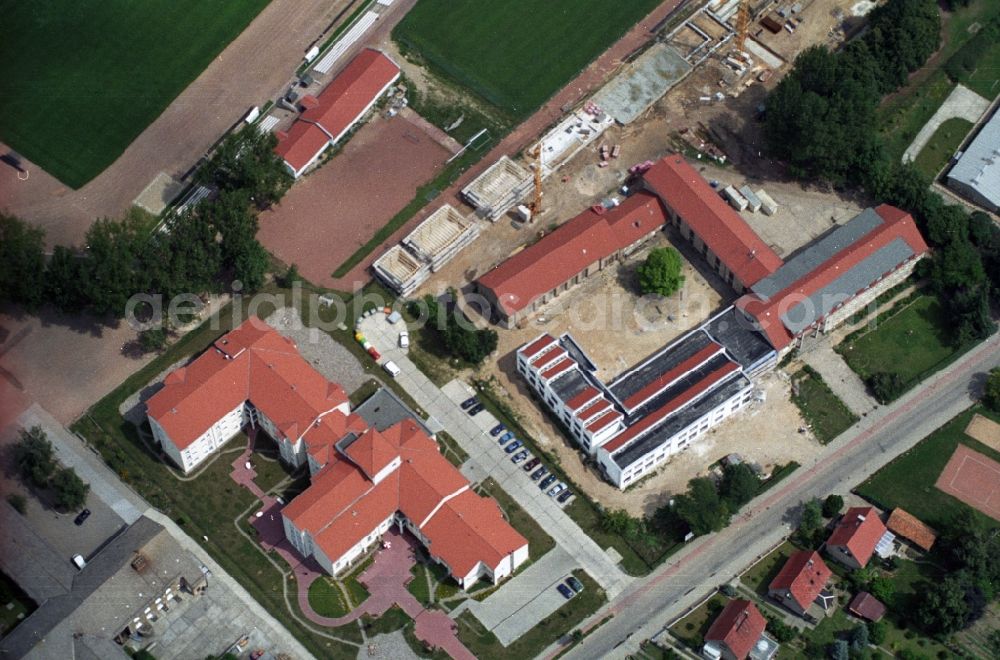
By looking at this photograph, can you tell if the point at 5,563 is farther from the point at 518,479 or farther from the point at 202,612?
the point at 518,479

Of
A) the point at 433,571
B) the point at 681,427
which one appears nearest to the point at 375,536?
the point at 433,571

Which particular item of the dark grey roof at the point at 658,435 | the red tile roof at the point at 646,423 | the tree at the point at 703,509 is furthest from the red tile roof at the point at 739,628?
the red tile roof at the point at 646,423

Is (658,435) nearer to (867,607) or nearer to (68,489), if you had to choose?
(867,607)

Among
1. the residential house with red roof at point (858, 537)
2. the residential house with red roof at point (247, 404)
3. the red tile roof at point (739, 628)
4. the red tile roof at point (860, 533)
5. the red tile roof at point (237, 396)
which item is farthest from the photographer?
the red tile roof at point (237, 396)

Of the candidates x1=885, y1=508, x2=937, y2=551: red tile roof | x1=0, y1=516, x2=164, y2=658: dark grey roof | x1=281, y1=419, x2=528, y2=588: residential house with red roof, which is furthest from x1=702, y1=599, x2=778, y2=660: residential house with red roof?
x1=0, y1=516, x2=164, y2=658: dark grey roof

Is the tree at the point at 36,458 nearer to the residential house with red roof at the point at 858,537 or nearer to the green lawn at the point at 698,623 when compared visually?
the green lawn at the point at 698,623

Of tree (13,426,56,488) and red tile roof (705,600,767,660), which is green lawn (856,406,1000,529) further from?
tree (13,426,56,488)
